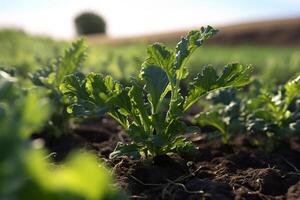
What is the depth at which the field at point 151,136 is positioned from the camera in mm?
1155

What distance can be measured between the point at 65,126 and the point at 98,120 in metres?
0.80

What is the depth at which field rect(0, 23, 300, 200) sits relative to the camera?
116cm

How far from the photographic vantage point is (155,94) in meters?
2.59

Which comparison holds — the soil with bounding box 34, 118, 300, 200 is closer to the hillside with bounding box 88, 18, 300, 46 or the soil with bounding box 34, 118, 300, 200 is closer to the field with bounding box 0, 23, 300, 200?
the field with bounding box 0, 23, 300, 200

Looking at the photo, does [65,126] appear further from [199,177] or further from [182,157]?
[199,177]

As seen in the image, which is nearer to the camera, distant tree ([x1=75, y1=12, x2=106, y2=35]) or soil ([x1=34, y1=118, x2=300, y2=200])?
soil ([x1=34, y1=118, x2=300, y2=200])

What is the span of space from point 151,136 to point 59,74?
105cm

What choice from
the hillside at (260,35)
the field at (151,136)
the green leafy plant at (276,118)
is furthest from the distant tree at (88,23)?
the green leafy plant at (276,118)

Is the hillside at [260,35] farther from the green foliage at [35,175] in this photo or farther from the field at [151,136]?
the green foliage at [35,175]

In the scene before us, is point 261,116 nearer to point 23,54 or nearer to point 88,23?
point 23,54

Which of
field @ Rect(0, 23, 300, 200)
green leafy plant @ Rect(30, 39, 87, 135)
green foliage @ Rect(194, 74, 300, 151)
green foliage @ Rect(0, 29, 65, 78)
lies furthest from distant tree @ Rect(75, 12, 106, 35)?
green foliage @ Rect(194, 74, 300, 151)

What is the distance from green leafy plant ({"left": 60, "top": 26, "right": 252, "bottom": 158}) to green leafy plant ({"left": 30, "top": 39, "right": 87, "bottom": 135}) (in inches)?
28.0

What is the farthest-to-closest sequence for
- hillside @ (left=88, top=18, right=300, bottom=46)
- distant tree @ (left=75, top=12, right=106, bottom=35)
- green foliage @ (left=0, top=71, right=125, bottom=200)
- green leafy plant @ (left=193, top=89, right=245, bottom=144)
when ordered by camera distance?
distant tree @ (left=75, top=12, right=106, bottom=35)
hillside @ (left=88, top=18, right=300, bottom=46)
green leafy plant @ (left=193, top=89, right=245, bottom=144)
green foliage @ (left=0, top=71, right=125, bottom=200)

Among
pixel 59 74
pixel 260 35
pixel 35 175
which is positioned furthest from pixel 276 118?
pixel 260 35
